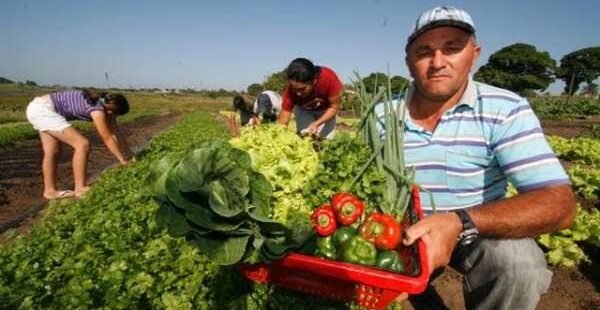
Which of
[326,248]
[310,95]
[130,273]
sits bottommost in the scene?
[130,273]

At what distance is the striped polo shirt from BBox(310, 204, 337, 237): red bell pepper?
0.86 meters

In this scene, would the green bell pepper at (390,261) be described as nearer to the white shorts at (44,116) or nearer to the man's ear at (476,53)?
the man's ear at (476,53)

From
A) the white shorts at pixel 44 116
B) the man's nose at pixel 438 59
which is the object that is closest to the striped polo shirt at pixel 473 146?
the man's nose at pixel 438 59

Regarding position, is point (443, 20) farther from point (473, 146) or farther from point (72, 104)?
point (72, 104)

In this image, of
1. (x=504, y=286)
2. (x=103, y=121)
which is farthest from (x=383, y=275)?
(x=103, y=121)

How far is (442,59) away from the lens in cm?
258

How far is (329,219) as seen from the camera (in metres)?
2.42

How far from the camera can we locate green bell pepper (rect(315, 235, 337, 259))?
2.26 m

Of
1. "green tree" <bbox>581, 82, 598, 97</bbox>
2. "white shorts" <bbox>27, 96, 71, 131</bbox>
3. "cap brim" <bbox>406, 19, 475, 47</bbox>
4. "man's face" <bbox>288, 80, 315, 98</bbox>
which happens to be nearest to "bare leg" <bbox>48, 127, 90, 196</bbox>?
"white shorts" <bbox>27, 96, 71, 131</bbox>

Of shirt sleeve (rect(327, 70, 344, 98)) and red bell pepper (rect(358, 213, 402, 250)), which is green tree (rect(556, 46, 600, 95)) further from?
red bell pepper (rect(358, 213, 402, 250))

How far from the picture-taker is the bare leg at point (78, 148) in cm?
705

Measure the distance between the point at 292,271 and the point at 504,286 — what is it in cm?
136

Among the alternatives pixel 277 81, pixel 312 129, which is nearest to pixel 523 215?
pixel 312 129

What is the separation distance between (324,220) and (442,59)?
4.36ft
